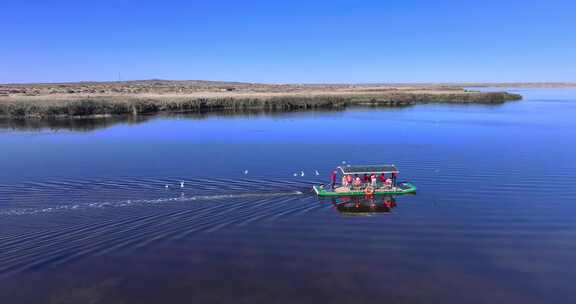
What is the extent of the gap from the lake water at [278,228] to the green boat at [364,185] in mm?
552

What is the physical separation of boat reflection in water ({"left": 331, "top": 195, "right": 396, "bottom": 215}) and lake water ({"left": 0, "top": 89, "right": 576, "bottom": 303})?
0.37 ft

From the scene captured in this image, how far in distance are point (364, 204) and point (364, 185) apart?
1.79 meters

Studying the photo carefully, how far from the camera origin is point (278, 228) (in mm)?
16703

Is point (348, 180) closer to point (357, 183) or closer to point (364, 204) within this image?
point (357, 183)

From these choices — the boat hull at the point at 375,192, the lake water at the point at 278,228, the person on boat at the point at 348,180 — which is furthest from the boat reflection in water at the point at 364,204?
the person on boat at the point at 348,180

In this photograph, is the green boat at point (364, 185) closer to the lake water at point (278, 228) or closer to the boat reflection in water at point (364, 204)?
the boat reflection in water at point (364, 204)

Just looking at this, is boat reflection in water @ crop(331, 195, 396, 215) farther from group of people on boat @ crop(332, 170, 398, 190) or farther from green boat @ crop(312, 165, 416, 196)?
group of people on boat @ crop(332, 170, 398, 190)

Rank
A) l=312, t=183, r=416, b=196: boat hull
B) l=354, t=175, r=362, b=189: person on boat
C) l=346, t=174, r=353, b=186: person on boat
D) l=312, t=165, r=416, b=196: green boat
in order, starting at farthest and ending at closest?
l=346, t=174, r=353, b=186: person on boat, l=354, t=175, r=362, b=189: person on boat, l=312, t=165, r=416, b=196: green boat, l=312, t=183, r=416, b=196: boat hull

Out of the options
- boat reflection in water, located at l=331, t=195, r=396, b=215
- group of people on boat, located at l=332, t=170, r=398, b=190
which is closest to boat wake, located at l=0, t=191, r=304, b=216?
boat reflection in water, located at l=331, t=195, r=396, b=215

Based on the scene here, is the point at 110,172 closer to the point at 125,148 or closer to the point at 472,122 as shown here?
the point at 125,148

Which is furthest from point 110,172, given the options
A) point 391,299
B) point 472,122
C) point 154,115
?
point 472,122

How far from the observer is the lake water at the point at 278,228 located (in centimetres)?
1241

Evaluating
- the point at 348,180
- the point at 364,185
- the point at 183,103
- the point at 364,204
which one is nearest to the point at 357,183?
the point at 364,185

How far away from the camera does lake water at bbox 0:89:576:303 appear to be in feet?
40.7
